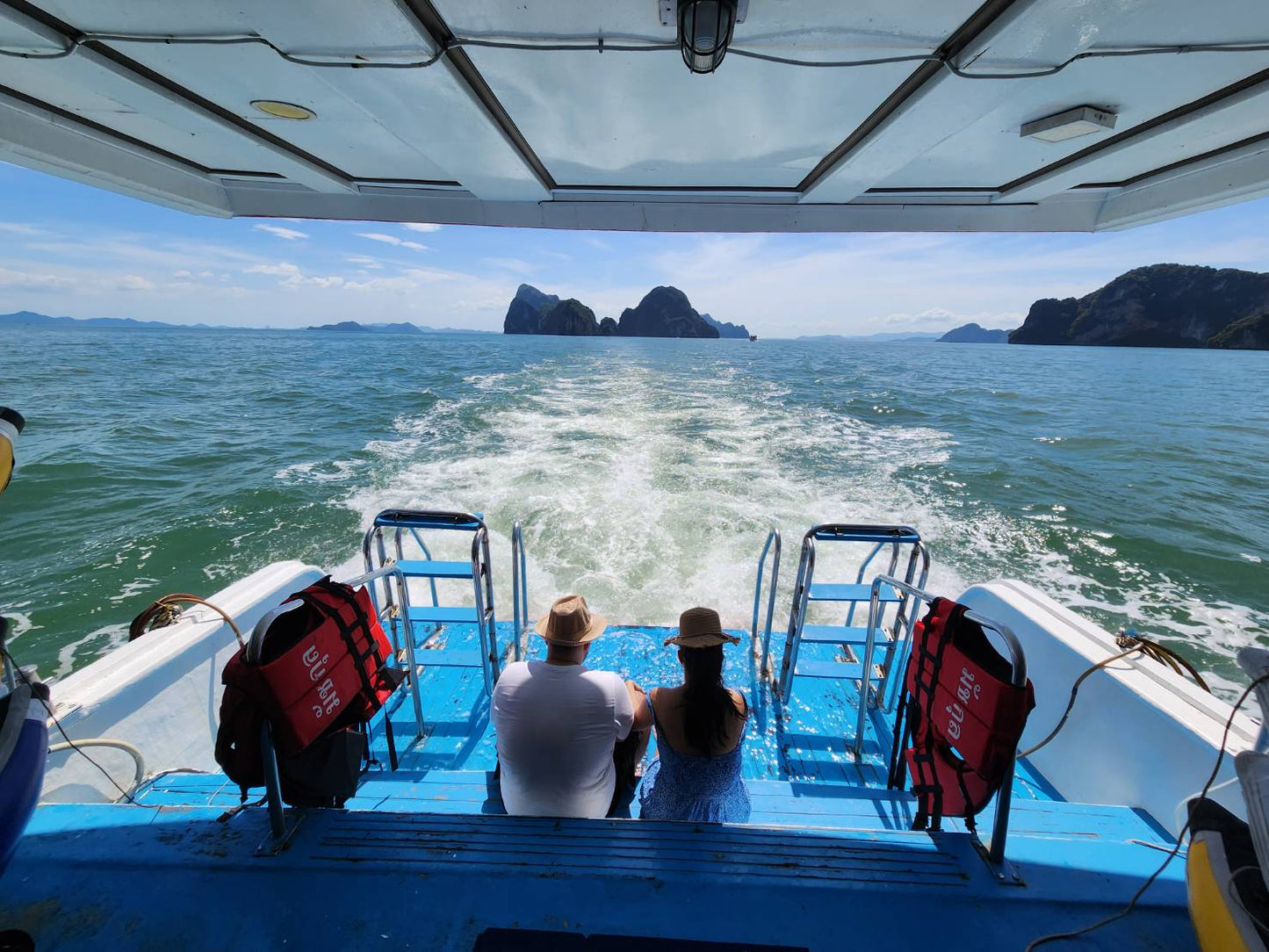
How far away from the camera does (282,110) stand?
7.94ft

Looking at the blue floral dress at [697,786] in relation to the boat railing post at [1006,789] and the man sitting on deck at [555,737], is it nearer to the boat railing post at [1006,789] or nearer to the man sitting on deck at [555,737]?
the man sitting on deck at [555,737]

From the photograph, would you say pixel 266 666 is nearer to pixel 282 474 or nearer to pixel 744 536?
pixel 744 536

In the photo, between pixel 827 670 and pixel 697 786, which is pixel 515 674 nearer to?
pixel 697 786

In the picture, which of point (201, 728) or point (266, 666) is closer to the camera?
point (266, 666)

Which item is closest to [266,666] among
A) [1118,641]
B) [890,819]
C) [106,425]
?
[890,819]

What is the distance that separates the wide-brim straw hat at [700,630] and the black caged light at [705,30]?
78.5 inches

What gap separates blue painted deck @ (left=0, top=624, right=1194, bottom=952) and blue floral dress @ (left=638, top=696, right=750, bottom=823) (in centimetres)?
36

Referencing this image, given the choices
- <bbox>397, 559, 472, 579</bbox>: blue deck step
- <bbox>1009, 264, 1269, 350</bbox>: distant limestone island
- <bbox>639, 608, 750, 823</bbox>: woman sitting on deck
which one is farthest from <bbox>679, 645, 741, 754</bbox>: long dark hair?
<bbox>1009, 264, 1269, 350</bbox>: distant limestone island

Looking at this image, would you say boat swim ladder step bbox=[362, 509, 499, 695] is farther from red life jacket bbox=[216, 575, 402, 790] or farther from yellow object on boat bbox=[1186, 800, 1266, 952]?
yellow object on boat bbox=[1186, 800, 1266, 952]

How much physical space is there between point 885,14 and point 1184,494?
12.6m

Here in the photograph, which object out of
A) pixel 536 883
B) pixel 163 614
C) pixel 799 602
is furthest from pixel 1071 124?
pixel 163 614

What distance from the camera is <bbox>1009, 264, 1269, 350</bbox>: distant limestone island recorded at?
63875 millimetres

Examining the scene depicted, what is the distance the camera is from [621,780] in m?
2.26

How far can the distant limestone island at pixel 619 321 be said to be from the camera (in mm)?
101500
